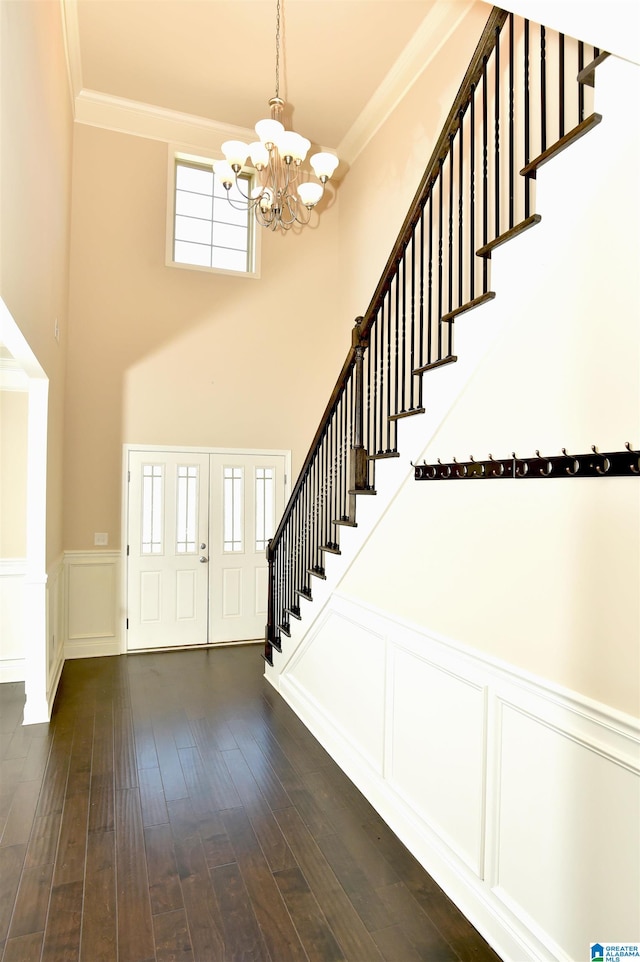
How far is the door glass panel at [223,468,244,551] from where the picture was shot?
5.93 meters

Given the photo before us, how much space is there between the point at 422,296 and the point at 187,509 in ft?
12.4

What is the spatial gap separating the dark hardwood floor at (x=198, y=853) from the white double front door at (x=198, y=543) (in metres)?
1.65

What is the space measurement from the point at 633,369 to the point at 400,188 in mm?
4442

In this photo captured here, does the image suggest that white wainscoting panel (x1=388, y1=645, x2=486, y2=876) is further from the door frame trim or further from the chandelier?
the door frame trim

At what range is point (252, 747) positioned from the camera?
3496 millimetres

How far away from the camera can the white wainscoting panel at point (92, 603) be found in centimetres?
536

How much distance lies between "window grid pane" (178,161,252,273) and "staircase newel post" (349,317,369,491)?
3.38 metres

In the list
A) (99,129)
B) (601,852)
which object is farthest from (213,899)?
(99,129)

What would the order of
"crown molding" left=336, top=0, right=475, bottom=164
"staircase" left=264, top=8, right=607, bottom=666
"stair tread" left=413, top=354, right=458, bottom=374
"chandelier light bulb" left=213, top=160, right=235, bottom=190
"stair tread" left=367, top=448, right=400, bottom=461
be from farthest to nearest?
"crown molding" left=336, top=0, right=475, bottom=164 → "chandelier light bulb" left=213, top=160, right=235, bottom=190 → "stair tread" left=367, top=448, right=400, bottom=461 → "staircase" left=264, top=8, right=607, bottom=666 → "stair tread" left=413, top=354, right=458, bottom=374

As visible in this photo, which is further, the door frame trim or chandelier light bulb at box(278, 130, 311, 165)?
the door frame trim

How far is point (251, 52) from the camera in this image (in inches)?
188

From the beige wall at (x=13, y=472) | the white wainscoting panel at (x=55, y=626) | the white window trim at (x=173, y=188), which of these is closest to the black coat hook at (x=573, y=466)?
the white wainscoting panel at (x=55, y=626)

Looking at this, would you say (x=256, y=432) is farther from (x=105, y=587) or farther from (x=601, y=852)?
(x=601, y=852)

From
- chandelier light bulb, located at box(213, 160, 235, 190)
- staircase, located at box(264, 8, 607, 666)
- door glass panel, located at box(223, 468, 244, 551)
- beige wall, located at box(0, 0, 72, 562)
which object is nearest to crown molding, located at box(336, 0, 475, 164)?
staircase, located at box(264, 8, 607, 666)
